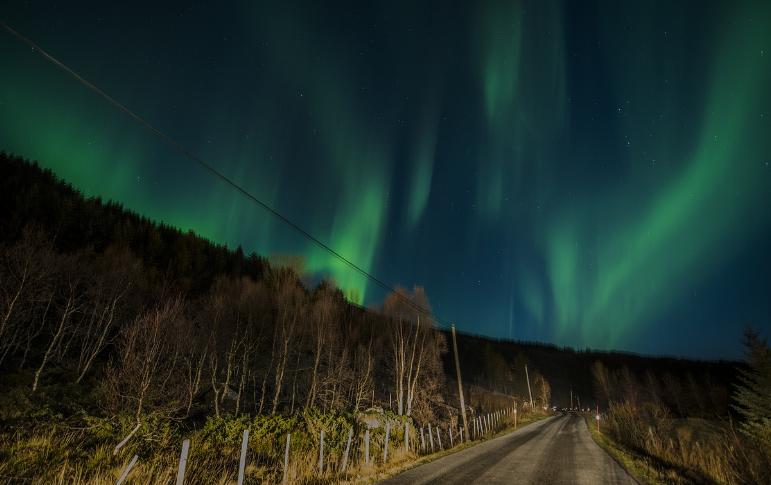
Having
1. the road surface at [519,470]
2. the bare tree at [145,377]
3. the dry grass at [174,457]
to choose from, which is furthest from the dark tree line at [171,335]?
the road surface at [519,470]

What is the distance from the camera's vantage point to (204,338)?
44.2 metres

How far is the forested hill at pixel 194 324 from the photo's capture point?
3616 cm

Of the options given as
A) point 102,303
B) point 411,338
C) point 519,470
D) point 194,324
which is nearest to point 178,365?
point 194,324

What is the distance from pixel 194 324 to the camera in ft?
151

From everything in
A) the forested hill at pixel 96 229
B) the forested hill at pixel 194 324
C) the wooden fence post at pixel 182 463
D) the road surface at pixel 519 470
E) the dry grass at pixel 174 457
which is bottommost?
the dry grass at pixel 174 457

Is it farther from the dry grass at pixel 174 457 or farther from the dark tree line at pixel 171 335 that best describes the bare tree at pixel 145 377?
the dry grass at pixel 174 457

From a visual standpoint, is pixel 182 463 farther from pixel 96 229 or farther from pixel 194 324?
pixel 96 229

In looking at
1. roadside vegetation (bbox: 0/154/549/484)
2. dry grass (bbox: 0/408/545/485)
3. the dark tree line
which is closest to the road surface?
dry grass (bbox: 0/408/545/485)

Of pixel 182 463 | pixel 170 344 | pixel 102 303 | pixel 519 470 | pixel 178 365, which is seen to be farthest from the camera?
pixel 102 303

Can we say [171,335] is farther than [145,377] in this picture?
Yes

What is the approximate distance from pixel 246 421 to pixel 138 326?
16259 millimetres

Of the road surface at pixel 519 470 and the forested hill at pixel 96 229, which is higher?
the forested hill at pixel 96 229

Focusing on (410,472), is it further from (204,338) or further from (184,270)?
(184,270)

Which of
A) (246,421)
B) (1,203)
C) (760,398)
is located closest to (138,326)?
(246,421)
